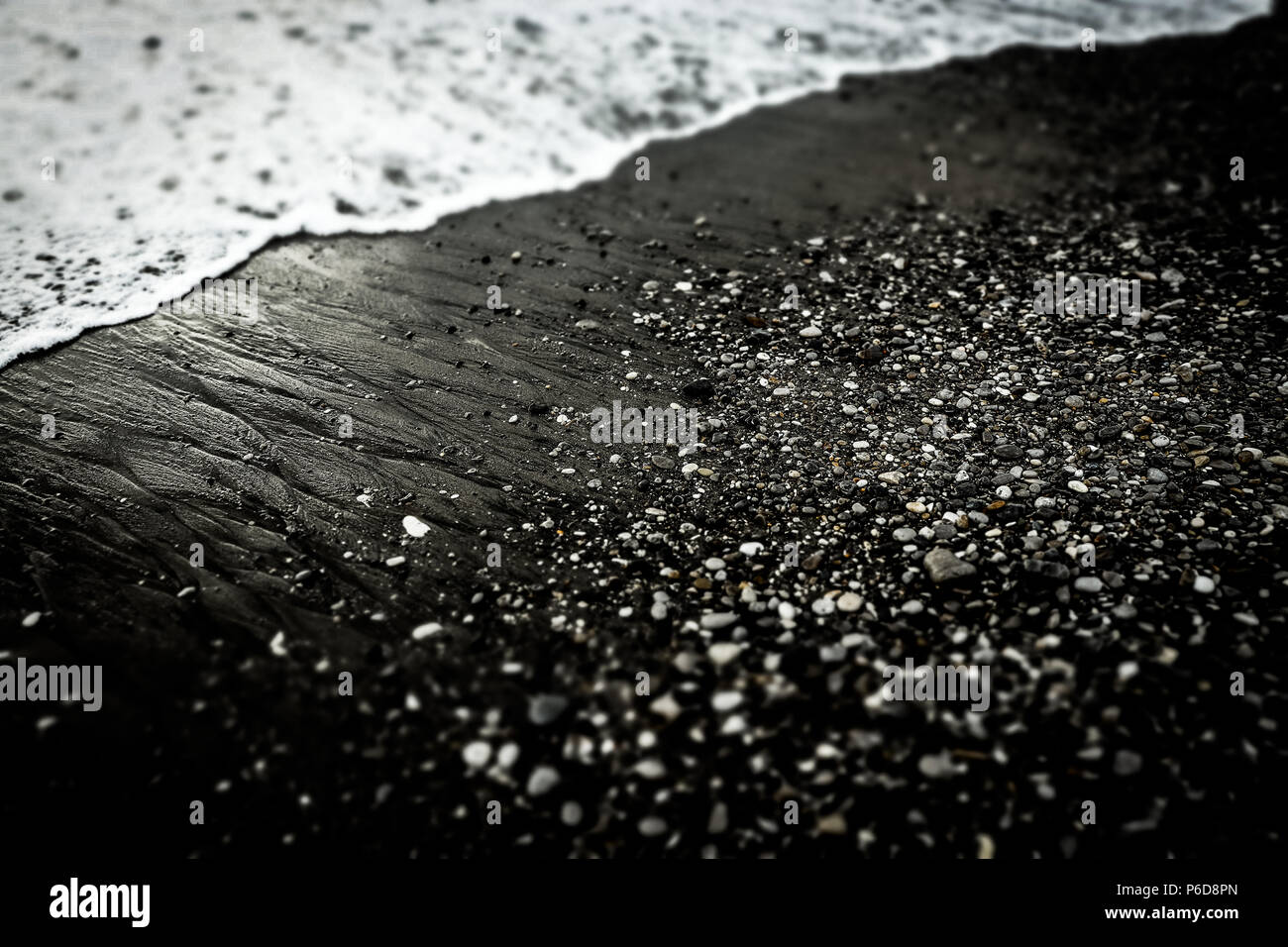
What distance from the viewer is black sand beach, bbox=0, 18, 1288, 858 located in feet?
11.1

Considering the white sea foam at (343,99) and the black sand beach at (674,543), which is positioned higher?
the white sea foam at (343,99)

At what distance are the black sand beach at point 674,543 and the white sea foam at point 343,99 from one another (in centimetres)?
89

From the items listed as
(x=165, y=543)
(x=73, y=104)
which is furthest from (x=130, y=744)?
(x=73, y=104)

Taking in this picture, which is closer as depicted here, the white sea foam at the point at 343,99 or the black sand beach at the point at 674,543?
the black sand beach at the point at 674,543

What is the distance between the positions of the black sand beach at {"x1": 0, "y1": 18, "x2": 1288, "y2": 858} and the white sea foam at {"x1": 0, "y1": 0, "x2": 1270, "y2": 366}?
887 millimetres

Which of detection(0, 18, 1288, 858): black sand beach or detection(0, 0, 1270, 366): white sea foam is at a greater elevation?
detection(0, 0, 1270, 366): white sea foam

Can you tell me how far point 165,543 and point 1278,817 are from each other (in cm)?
649

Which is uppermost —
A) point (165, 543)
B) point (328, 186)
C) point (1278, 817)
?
point (328, 186)

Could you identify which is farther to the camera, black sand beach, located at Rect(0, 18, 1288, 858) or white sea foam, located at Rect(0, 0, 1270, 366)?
white sea foam, located at Rect(0, 0, 1270, 366)

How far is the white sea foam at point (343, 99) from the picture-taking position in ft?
22.8
